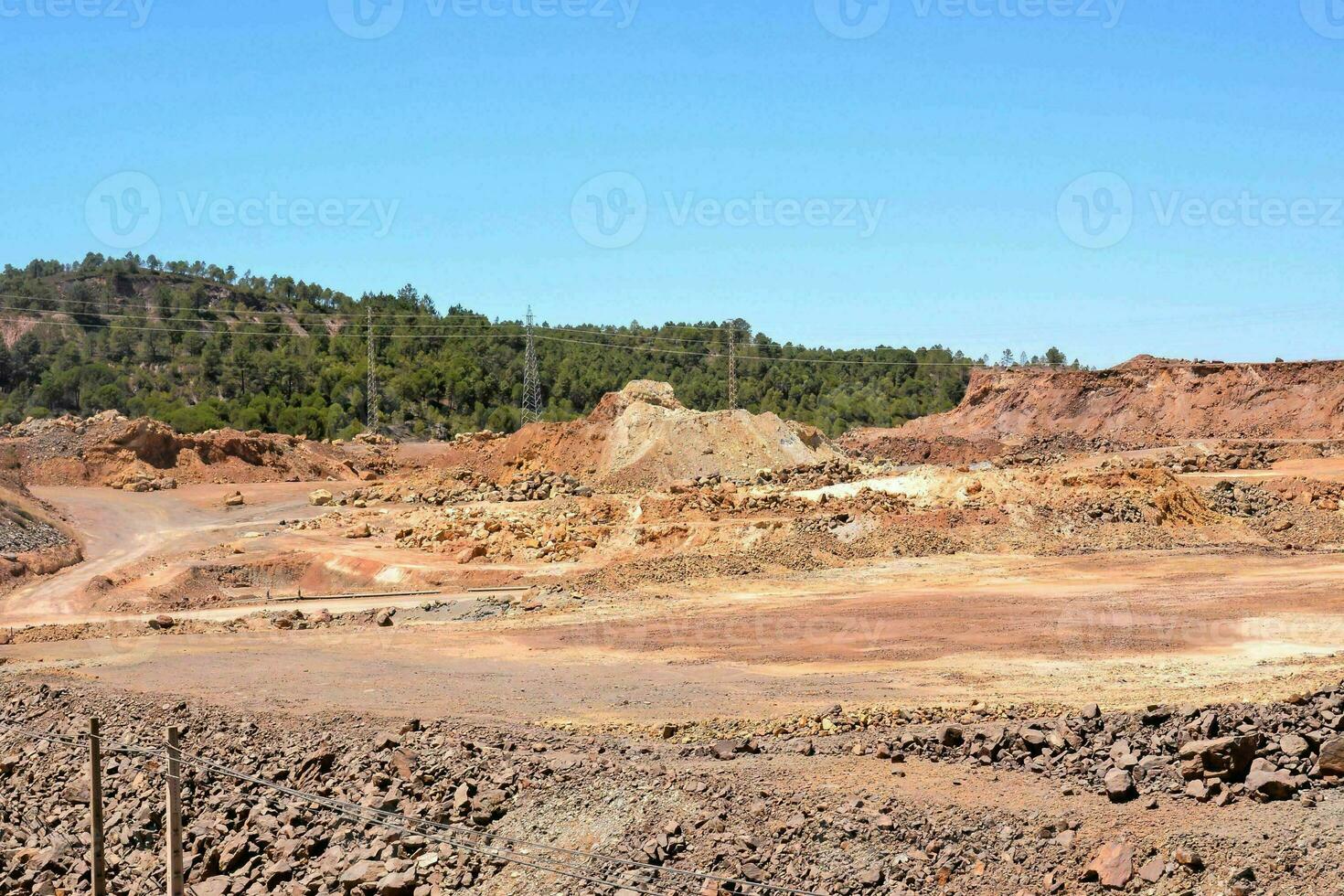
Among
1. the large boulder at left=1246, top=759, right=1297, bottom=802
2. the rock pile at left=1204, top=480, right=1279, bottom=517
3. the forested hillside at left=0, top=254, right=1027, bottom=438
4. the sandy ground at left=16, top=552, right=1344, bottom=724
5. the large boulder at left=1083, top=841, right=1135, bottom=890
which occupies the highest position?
the forested hillside at left=0, top=254, right=1027, bottom=438

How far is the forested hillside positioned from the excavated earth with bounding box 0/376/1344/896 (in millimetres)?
32724

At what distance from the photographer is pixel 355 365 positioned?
274ft

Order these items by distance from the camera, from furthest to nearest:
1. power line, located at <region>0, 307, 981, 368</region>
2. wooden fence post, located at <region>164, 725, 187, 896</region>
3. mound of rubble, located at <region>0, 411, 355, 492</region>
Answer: power line, located at <region>0, 307, 981, 368</region>
mound of rubble, located at <region>0, 411, 355, 492</region>
wooden fence post, located at <region>164, 725, 187, 896</region>

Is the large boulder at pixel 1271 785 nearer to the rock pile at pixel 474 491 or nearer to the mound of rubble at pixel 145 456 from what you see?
the rock pile at pixel 474 491

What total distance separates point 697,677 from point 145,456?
40985 mm

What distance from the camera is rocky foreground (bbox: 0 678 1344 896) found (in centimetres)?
970

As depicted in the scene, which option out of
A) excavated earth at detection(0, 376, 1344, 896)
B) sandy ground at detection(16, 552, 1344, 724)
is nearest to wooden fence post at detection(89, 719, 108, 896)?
excavated earth at detection(0, 376, 1344, 896)

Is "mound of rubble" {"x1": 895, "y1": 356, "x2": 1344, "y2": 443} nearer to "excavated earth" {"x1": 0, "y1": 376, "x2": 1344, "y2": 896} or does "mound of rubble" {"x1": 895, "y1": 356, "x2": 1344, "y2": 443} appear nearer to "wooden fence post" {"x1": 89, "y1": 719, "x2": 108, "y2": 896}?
"excavated earth" {"x1": 0, "y1": 376, "x2": 1344, "y2": 896}

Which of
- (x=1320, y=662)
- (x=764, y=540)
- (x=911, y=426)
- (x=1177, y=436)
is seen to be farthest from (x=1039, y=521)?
(x=911, y=426)

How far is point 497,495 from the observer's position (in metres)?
42.2

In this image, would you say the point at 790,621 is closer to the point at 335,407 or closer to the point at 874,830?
the point at 874,830

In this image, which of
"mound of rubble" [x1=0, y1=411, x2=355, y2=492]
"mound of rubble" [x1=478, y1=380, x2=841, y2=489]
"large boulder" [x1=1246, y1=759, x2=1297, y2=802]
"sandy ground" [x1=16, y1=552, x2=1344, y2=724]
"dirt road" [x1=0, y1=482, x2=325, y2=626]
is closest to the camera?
"large boulder" [x1=1246, y1=759, x2=1297, y2=802]

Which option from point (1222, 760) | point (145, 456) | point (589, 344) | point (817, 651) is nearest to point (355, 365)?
point (589, 344)

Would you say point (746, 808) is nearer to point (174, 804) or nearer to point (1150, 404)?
point (174, 804)
